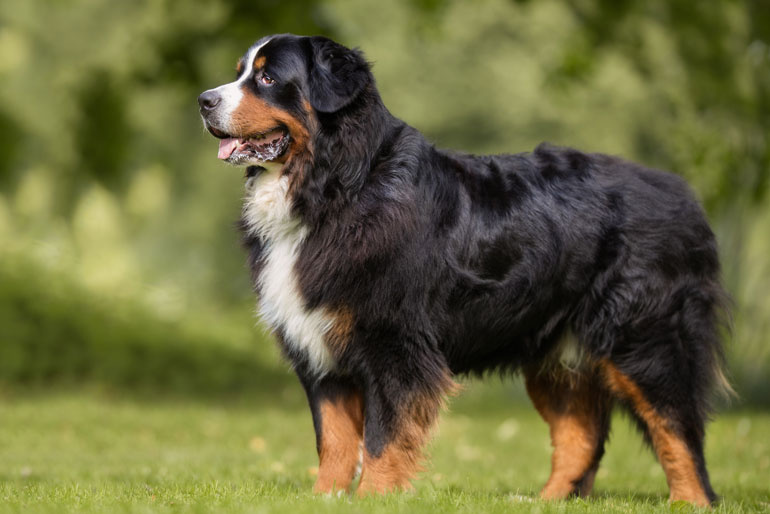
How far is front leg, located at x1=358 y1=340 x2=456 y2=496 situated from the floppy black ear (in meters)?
1.33

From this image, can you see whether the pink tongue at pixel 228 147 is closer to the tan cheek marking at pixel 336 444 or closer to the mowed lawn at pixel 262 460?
the tan cheek marking at pixel 336 444

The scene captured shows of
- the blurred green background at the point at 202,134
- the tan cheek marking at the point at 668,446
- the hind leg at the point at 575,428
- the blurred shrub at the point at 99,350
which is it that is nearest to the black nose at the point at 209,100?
the hind leg at the point at 575,428

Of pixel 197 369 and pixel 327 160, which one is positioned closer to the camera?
pixel 327 160

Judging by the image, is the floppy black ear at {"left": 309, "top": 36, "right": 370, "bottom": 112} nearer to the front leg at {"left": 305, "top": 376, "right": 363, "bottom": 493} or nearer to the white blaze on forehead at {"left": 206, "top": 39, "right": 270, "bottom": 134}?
the white blaze on forehead at {"left": 206, "top": 39, "right": 270, "bottom": 134}

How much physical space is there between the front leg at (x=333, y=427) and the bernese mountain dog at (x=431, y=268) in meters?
0.01

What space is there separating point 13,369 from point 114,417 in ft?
7.68

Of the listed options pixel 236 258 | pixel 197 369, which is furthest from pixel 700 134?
pixel 236 258

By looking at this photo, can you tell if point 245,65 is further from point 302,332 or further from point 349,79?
point 302,332

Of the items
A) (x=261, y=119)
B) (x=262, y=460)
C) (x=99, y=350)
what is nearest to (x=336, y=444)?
(x=261, y=119)

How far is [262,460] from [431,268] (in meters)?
3.26

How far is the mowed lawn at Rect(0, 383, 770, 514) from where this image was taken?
4521mm

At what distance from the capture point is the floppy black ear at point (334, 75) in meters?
4.86

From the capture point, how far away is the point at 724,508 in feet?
16.3

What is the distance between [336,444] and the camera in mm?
5086
